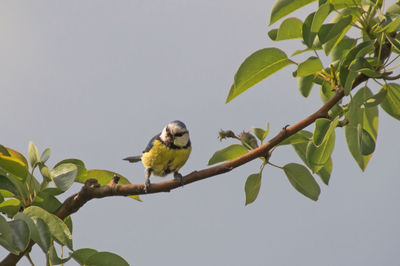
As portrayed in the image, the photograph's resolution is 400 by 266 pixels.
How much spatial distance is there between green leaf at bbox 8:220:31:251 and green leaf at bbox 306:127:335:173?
41.9 inches

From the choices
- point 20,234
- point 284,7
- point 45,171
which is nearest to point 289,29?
point 284,7

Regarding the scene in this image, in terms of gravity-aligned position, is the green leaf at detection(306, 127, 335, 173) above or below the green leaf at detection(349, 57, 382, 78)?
below

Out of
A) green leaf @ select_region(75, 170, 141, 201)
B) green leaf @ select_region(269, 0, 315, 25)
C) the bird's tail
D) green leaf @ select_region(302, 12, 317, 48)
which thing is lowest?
green leaf @ select_region(75, 170, 141, 201)

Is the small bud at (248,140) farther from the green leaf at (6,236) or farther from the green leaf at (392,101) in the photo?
the green leaf at (6,236)

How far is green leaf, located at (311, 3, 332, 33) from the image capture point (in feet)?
5.91

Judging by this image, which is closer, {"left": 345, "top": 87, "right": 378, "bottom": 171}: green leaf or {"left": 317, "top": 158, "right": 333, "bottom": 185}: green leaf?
{"left": 345, "top": 87, "right": 378, "bottom": 171}: green leaf

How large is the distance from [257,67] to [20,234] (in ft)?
3.46

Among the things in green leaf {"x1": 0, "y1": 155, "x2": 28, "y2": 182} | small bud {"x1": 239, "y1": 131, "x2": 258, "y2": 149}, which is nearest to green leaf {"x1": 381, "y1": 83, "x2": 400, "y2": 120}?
small bud {"x1": 239, "y1": 131, "x2": 258, "y2": 149}

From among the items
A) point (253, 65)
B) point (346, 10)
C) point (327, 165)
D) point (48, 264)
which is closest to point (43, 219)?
point (48, 264)

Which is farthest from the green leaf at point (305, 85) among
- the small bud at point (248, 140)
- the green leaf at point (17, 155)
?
the green leaf at point (17, 155)

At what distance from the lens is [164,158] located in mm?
3426

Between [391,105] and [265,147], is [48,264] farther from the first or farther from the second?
[391,105]

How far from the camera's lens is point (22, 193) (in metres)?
2.11

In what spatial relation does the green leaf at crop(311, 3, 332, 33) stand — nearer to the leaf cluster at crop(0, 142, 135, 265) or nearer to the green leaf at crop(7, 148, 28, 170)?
the leaf cluster at crop(0, 142, 135, 265)
